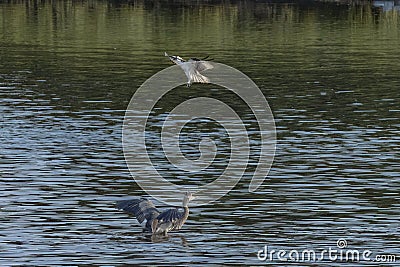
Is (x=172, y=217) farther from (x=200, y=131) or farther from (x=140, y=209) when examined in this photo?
(x=200, y=131)

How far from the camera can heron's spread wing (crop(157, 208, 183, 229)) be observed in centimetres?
1891

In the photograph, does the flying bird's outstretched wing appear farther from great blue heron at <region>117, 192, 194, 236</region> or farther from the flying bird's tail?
the flying bird's tail

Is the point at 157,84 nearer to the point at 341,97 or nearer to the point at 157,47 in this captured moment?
the point at 341,97

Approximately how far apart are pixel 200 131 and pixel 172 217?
11827 millimetres

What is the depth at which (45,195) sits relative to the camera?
22.3m

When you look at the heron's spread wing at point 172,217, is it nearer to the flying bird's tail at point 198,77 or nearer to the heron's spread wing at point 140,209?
the heron's spread wing at point 140,209

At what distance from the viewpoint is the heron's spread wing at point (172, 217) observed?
62.0 ft

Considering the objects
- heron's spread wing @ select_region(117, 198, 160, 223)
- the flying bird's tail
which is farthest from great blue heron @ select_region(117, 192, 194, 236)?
the flying bird's tail

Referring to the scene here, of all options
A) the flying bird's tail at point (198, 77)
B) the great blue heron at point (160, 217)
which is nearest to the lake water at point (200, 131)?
the great blue heron at point (160, 217)

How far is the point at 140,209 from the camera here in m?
19.2

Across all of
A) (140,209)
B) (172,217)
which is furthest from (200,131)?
(172,217)

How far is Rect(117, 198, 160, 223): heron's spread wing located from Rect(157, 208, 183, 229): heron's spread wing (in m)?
0.12

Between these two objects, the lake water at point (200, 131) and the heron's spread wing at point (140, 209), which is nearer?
the lake water at point (200, 131)

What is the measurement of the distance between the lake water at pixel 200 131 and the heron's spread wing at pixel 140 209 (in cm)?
36
